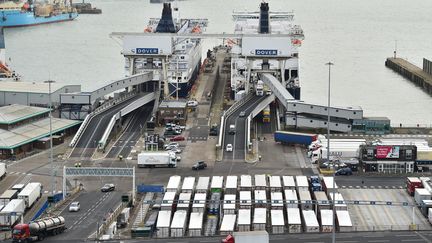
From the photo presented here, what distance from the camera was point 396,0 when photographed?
141250 mm

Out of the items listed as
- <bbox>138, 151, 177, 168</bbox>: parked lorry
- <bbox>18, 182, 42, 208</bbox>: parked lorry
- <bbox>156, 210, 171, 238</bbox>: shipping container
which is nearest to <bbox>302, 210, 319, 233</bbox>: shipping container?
<bbox>156, 210, 171, 238</bbox>: shipping container

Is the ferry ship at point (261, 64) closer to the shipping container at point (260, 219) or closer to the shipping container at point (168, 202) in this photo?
the shipping container at point (168, 202)

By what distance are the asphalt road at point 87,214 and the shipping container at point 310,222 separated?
6449 mm

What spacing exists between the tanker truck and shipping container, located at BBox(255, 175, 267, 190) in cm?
717

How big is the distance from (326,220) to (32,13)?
85.8 m

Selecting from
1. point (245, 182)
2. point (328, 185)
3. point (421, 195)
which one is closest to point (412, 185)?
point (421, 195)

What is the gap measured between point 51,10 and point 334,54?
51.5 meters

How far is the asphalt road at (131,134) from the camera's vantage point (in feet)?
117

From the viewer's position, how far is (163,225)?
24.7 meters

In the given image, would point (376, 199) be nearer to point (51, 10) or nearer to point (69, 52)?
point (69, 52)

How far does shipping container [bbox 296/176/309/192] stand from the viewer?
2852cm

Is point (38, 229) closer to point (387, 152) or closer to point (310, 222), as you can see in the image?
point (310, 222)

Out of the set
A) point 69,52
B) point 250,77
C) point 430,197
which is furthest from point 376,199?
point 69,52

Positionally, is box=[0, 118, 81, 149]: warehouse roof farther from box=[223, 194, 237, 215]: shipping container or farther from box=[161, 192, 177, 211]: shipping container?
box=[223, 194, 237, 215]: shipping container
